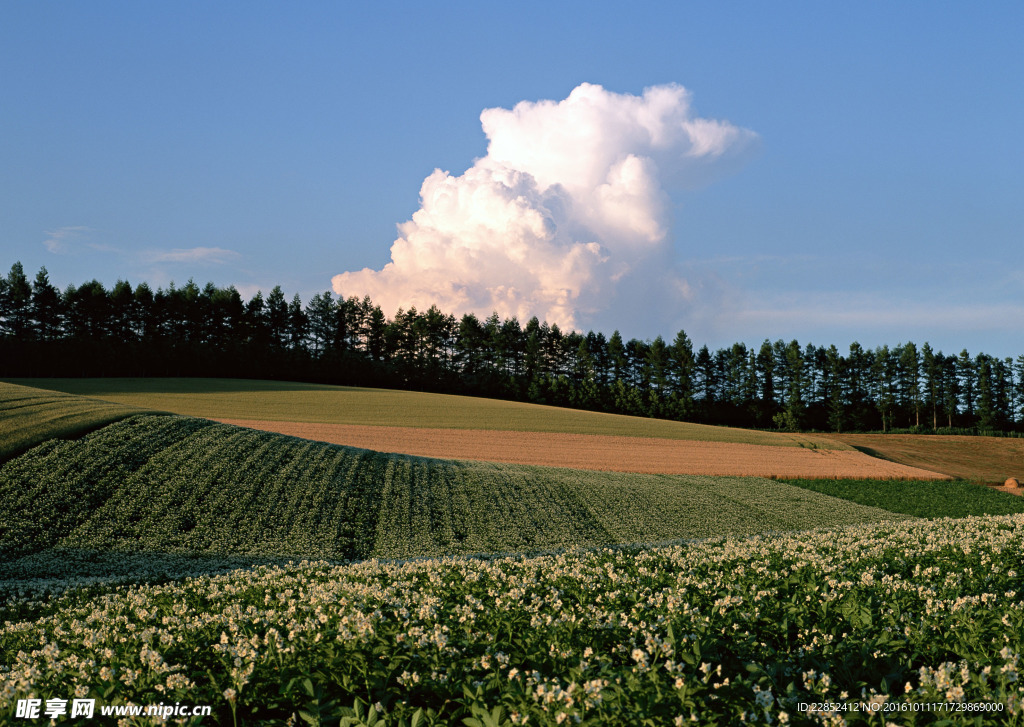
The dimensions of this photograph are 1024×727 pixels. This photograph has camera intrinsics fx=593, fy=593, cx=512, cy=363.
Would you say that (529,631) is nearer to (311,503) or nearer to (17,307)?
(311,503)

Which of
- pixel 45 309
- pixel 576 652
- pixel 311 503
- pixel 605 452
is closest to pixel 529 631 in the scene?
pixel 576 652

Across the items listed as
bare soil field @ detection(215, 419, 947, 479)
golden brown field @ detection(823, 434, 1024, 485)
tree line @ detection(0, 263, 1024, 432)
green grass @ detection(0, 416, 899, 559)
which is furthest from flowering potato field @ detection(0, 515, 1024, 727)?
tree line @ detection(0, 263, 1024, 432)

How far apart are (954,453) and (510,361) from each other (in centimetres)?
6404

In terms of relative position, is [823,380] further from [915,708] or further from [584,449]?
[915,708]

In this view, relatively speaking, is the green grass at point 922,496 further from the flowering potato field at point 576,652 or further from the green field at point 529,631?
the flowering potato field at point 576,652

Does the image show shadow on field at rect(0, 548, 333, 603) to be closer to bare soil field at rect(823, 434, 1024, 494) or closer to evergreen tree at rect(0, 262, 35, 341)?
bare soil field at rect(823, 434, 1024, 494)

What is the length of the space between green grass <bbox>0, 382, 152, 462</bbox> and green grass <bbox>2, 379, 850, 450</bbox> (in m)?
19.2

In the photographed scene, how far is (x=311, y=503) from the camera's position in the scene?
24.0 meters

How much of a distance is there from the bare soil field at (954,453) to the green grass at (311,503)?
26.8 meters

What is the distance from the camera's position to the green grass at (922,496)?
112 feet

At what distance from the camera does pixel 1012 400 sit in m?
101

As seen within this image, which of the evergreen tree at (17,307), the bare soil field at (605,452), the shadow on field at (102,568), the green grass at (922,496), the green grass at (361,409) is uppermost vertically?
the evergreen tree at (17,307)

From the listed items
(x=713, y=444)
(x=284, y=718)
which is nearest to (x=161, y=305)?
(x=713, y=444)

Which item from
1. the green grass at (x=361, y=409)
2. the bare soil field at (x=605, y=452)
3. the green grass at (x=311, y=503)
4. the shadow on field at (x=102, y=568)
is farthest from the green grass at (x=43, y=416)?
the green grass at (x=361, y=409)
